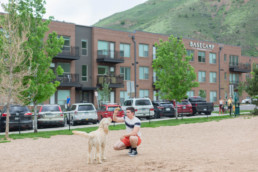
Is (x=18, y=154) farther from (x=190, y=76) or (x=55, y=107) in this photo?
(x=190, y=76)

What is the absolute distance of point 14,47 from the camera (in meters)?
16.0

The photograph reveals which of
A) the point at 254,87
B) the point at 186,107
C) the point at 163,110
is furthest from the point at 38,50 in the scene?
the point at 254,87

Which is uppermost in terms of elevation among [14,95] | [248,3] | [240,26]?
[248,3]

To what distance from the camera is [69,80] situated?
3859cm

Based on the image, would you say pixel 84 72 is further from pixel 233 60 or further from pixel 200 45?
pixel 233 60

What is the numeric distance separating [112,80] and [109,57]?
9.19 feet

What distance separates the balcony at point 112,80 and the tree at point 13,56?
23825 mm

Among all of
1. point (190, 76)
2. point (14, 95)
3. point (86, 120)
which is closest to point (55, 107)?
point (86, 120)

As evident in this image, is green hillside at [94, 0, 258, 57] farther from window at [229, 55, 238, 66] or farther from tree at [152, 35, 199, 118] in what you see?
tree at [152, 35, 199, 118]

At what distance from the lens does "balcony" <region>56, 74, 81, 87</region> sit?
1490 inches

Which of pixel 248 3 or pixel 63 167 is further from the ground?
pixel 248 3

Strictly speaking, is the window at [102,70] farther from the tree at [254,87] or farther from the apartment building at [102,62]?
the tree at [254,87]

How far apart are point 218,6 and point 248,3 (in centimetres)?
2161

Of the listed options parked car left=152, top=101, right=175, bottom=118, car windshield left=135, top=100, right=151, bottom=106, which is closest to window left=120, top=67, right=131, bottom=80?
parked car left=152, top=101, right=175, bottom=118
